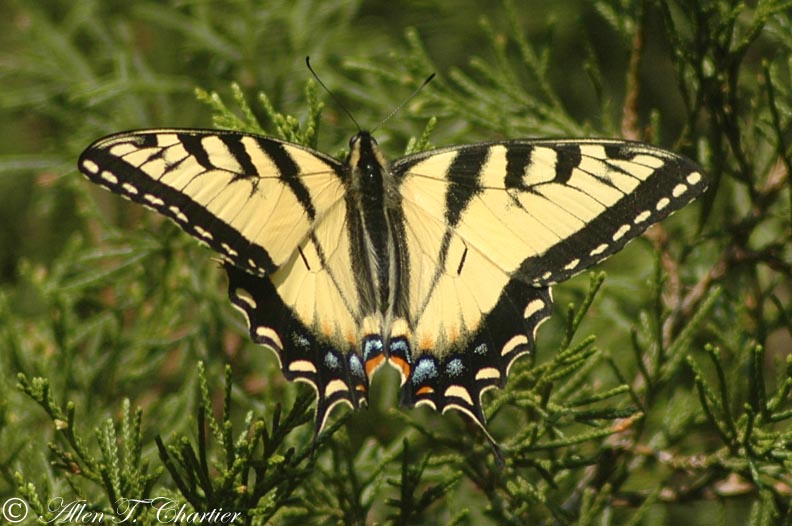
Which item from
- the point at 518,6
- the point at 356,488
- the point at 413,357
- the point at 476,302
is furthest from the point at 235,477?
the point at 518,6

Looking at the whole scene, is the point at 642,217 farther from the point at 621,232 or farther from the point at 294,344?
the point at 294,344

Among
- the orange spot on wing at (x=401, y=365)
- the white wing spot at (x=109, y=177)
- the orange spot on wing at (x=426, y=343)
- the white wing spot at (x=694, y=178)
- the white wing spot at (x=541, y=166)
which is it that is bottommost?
the orange spot on wing at (x=401, y=365)

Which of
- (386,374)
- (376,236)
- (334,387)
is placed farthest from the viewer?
(386,374)

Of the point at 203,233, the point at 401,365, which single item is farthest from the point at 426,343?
the point at 203,233

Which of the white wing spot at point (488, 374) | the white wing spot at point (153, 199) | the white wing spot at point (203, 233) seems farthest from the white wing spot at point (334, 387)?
the white wing spot at point (153, 199)

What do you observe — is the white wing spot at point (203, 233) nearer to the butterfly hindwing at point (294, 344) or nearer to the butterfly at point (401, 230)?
the butterfly at point (401, 230)

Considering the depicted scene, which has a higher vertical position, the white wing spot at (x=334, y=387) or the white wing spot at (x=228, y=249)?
the white wing spot at (x=228, y=249)

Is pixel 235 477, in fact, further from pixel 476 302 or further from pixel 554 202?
pixel 554 202

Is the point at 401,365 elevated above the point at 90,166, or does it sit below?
below

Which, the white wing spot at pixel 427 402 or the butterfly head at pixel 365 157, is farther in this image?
the butterfly head at pixel 365 157
